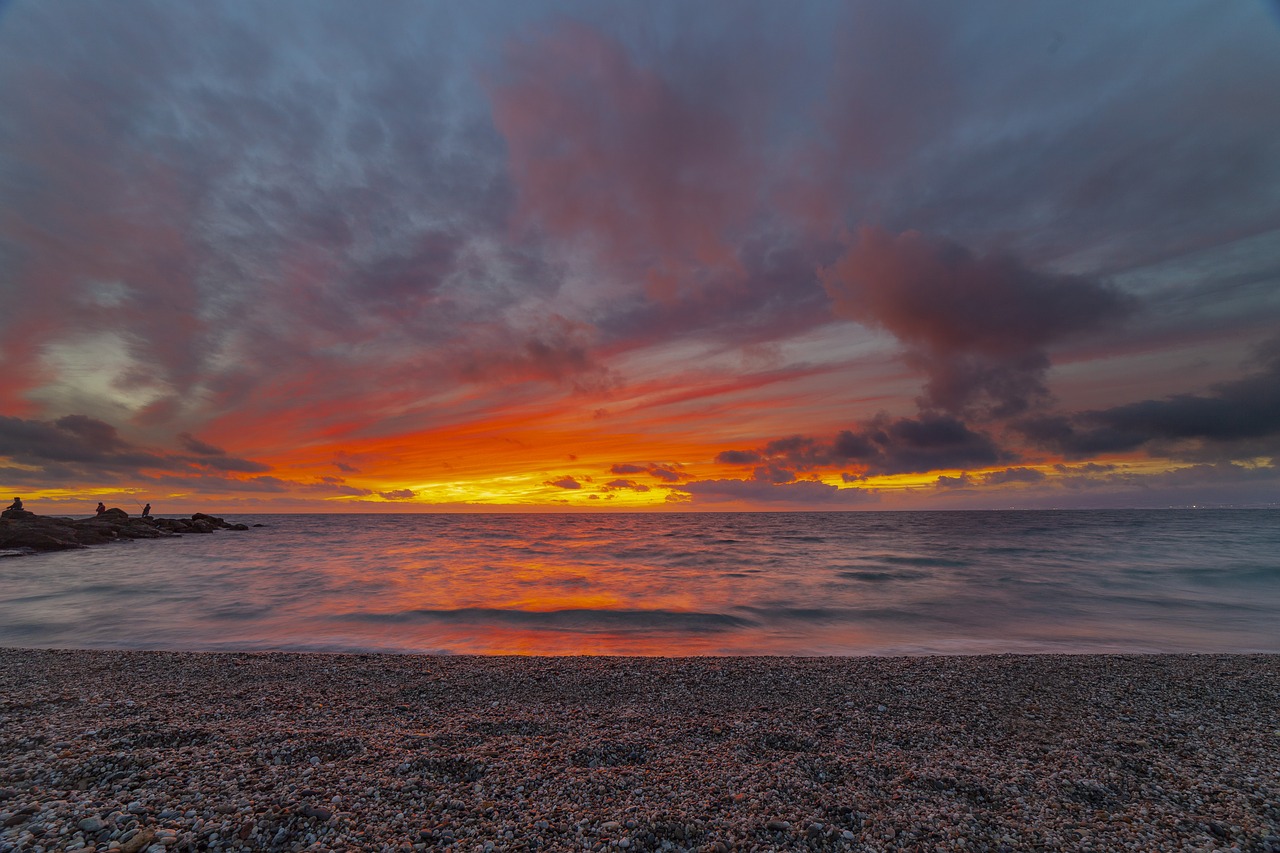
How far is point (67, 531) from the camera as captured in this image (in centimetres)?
3878

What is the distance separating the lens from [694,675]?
8.69 meters

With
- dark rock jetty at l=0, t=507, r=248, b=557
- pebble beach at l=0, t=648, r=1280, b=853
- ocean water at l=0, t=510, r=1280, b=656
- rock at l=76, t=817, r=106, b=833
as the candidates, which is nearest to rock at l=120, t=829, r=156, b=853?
pebble beach at l=0, t=648, r=1280, b=853

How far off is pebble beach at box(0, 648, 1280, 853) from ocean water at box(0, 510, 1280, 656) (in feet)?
12.1

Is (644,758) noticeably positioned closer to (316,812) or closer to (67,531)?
(316,812)

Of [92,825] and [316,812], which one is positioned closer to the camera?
[92,825]

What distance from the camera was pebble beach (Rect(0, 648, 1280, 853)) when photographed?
13.9ft

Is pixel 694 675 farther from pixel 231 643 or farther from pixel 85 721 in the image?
pixel 231 643

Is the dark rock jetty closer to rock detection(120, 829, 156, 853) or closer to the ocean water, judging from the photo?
the ocean water

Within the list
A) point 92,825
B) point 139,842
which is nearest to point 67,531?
point 92,825

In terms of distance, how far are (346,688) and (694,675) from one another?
5.31 metres

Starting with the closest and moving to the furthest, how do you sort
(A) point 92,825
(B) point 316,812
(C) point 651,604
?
(A) point 92,825
(B) point 316,812
(C) point 651,604

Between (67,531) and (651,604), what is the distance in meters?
46.8

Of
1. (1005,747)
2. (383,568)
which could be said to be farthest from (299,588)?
(1005,747)

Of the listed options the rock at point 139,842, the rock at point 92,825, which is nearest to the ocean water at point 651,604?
the rock at point 92,825
